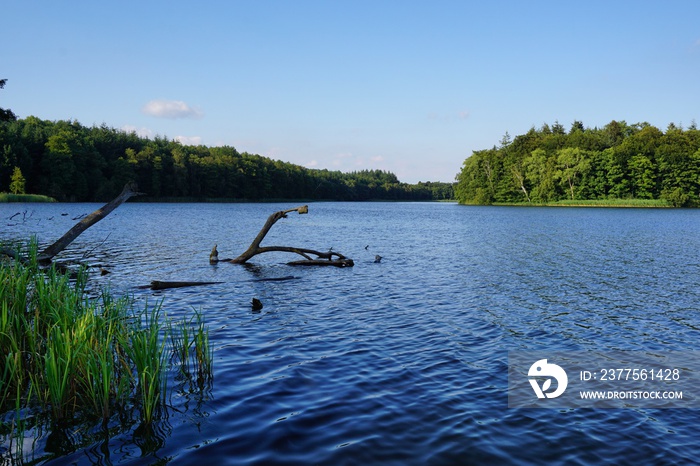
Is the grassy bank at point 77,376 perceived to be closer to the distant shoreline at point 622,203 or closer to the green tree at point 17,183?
the green tree at point 17,183

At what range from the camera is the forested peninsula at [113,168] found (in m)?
110

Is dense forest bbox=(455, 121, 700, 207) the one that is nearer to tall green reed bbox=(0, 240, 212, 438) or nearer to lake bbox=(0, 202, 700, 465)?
lake bbox=(0, 202, 700, 465)

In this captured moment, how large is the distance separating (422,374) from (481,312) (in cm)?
649

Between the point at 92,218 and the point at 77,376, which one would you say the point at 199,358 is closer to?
the point at 77,376

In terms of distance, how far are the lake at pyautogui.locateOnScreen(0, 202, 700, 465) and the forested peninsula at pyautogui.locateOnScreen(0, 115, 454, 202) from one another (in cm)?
6611

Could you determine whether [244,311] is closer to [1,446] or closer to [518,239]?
[1,446]

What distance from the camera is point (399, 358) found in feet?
35.2

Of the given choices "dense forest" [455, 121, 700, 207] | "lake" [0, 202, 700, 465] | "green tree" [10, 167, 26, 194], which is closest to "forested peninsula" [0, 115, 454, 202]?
"green tree" [10, 167, 26, 194]

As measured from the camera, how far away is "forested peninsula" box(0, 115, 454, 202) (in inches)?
4341

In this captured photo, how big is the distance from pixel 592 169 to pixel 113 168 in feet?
423

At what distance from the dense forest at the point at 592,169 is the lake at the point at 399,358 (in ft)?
361

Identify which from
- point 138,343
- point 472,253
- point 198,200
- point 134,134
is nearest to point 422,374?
point 138,343

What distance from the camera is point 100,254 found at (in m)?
28.8

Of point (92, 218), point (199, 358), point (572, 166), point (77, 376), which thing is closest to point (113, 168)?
point (572, 166)
